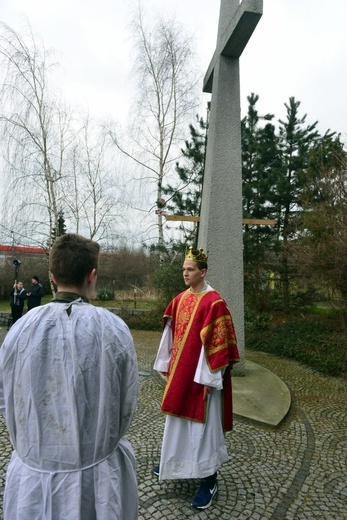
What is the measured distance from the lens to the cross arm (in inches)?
196

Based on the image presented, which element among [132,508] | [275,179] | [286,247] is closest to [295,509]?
[132,508]

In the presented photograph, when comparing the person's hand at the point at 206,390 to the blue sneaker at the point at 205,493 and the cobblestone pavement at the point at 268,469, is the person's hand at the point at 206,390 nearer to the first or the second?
the blue sneaker at the point at 205,493

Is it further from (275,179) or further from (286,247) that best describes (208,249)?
(275,179)

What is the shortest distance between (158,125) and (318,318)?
30.7 feet

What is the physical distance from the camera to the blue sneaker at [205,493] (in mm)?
2541

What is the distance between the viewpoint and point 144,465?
3.12 metres

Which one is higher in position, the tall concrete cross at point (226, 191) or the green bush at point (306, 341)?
the tall concrete cross at point (226, 191)

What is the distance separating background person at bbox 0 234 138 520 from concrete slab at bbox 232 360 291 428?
3.24m

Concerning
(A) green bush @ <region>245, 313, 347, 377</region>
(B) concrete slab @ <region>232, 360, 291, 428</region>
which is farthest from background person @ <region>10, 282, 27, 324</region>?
(B) concrete slab @ <region>232, 360, 291, 428</region>

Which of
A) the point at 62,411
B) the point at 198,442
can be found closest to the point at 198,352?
the point at 198,442

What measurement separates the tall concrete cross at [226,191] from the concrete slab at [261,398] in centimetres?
36

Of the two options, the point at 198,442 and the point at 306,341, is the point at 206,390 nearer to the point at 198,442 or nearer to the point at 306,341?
the point at 198,442

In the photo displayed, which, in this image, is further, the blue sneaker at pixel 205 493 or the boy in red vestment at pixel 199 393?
the boy in red vestment at pixel 199 393

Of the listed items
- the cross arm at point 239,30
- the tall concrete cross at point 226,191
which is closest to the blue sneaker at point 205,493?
the tall concrete cross at point 226,191
